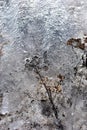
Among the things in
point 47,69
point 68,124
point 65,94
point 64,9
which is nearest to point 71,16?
point 64,9

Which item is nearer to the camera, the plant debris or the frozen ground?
the frozen ground

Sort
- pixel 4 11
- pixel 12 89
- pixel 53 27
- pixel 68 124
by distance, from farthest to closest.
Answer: pixel 4 11, pixel 53 27, pixel 12 89, pixel 68 124

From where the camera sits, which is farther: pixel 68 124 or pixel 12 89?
pixel 12 89

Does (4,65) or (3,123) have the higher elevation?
(4,65)

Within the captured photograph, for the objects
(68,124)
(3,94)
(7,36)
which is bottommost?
(68,124)

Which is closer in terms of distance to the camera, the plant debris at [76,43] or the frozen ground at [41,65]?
the frozen ground at [41,65]

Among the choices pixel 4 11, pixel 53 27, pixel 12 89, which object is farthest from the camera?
pixel 4 11

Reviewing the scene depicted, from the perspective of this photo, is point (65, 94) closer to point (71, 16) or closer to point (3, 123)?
point (3, 123)
